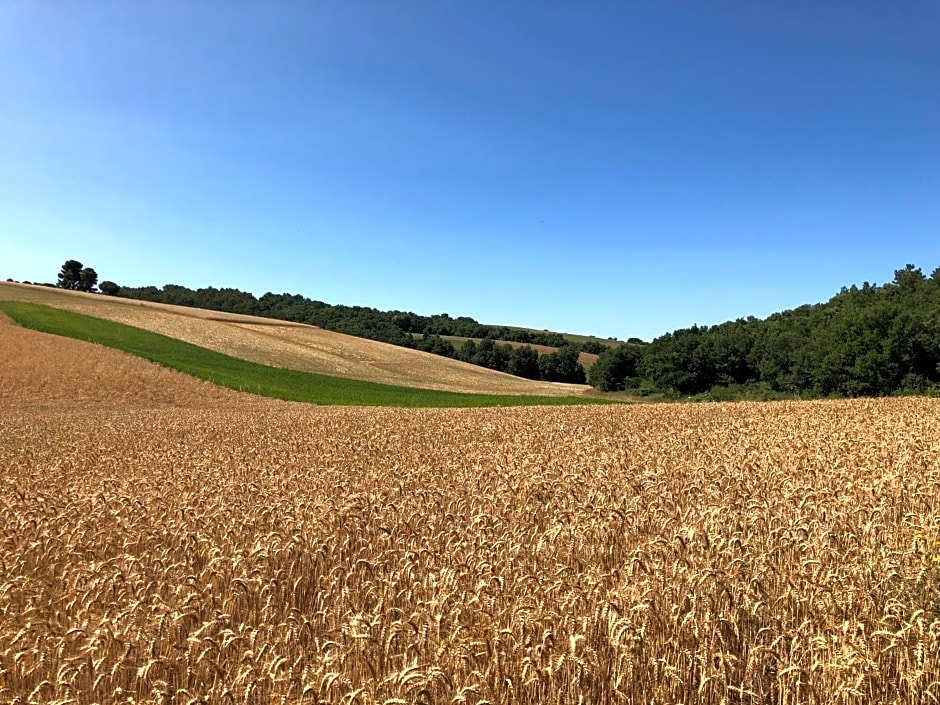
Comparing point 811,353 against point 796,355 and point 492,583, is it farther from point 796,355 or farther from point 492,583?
point 492,583

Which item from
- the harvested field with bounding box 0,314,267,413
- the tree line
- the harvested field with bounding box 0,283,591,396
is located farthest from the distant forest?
the harvested field with bounding box 0,314,267,413

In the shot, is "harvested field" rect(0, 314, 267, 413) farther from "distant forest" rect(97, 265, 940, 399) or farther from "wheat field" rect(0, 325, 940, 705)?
"distant forest" rect(97, 265, 940, 399)

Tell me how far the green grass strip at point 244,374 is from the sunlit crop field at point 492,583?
122 ft

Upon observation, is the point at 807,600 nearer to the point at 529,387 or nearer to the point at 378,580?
the point at 378,580

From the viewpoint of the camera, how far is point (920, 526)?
548cm

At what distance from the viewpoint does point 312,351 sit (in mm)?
75750

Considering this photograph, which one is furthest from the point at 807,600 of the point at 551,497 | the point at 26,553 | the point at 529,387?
the point at 529,387

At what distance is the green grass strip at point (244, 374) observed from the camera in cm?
Answer: 4819

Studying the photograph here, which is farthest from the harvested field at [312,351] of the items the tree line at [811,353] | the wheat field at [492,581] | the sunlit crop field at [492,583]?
the sunlit crop field at [492,583]

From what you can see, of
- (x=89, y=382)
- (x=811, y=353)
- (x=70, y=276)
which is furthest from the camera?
(x=70, y=276)

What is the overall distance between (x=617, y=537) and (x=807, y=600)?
1.92 m

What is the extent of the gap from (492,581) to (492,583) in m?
0.04

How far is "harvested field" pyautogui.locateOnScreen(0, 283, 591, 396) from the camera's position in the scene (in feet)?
220

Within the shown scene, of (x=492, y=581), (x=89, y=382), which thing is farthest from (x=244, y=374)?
(x=492, y=581)
